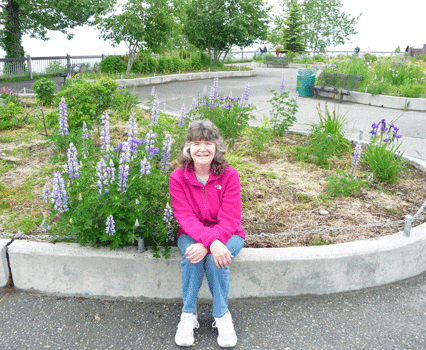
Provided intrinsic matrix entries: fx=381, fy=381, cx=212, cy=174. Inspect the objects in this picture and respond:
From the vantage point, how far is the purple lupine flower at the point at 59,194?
115 inches

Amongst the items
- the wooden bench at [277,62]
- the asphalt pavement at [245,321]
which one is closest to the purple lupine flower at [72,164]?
the asphalt pavement at [245,321]

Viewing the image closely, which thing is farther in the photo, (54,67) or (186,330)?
Answer: (54,67)

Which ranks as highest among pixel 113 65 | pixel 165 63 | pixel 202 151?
pixel 165 63

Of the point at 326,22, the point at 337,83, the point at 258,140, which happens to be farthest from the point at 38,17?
the point at 326,22

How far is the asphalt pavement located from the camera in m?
2.63

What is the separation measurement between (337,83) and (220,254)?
1228cm

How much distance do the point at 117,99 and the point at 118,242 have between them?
12.3 feet

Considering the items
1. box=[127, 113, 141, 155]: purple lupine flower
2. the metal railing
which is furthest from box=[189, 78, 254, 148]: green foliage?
the metal railing

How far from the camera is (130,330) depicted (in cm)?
274

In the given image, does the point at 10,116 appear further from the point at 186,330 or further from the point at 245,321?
the point at 245,321

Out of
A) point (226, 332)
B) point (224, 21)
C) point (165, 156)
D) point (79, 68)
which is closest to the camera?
point (226, 332)

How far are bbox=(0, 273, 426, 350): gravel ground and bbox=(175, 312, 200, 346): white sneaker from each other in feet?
0.18

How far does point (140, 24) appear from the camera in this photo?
17500 mm

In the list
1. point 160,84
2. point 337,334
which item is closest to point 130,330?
point 337,334
